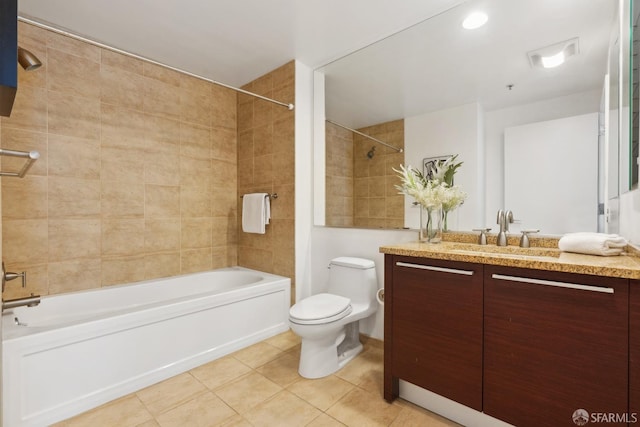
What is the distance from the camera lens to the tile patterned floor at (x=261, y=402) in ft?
4.73

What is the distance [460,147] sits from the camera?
1818 mm

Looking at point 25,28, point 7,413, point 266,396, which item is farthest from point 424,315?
point 25,28

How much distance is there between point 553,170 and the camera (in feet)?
4.98

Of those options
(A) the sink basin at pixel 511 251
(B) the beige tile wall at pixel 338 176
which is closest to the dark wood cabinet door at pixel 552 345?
(A) the sink basin at pixel 511 251

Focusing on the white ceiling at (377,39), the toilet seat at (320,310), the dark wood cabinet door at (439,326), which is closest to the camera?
the dark wood cabinet door at (439,326)

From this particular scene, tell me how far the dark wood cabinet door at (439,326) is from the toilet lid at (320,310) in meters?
0.37

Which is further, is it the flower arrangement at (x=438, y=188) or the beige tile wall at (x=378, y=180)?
the beige tile wall at (x=378, y=180)

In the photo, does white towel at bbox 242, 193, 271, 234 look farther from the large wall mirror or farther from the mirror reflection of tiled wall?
the large wall mirror

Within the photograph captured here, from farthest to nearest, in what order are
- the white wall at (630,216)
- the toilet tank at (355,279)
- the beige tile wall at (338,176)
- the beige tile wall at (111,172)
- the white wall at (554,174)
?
1. the beige tile wall at (338,176)
2. the toilet tank at (355,279)
3. the beige tile wall at (111,172)
4. the white wall at (554,174)
5. the white wall at (630,216)

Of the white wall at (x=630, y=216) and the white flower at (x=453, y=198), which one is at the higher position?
the white flower at (x=453, y=198)

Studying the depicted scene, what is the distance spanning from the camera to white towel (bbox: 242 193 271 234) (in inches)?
106

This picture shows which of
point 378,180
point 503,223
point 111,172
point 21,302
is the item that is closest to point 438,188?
point 503,223

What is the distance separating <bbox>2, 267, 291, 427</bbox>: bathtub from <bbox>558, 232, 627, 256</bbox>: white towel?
1949mm
